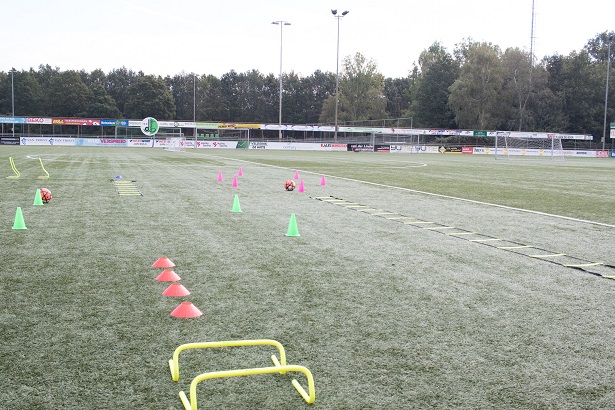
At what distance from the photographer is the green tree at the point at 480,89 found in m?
88.2

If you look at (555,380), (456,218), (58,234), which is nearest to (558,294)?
(555,380)

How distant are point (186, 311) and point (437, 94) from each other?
3902 inches

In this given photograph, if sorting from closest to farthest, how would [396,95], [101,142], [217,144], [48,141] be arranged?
1. [48,141]
2. [101,142]
3. [217,144]
4. [396,95]

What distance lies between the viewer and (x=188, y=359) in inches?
150

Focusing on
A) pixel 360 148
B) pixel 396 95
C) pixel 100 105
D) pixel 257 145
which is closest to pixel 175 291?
pixel 257 145

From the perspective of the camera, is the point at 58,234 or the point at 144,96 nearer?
the point at 58,234

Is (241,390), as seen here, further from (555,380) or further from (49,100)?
(49,100)

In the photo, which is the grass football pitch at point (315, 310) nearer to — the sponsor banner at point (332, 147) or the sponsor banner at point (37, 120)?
the sponsor banner at point (332, 147)

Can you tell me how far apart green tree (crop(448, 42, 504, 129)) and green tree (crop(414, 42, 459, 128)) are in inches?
287

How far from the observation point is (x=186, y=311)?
15.3 feet

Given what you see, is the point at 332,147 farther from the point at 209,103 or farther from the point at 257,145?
the point at 209,103

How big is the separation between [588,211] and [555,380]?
33.8 ft


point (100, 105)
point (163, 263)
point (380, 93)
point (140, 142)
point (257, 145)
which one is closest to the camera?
point (163, 263)

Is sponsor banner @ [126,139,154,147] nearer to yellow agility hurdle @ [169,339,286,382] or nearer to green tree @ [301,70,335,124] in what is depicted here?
green tree @ [301,70,335,124]
